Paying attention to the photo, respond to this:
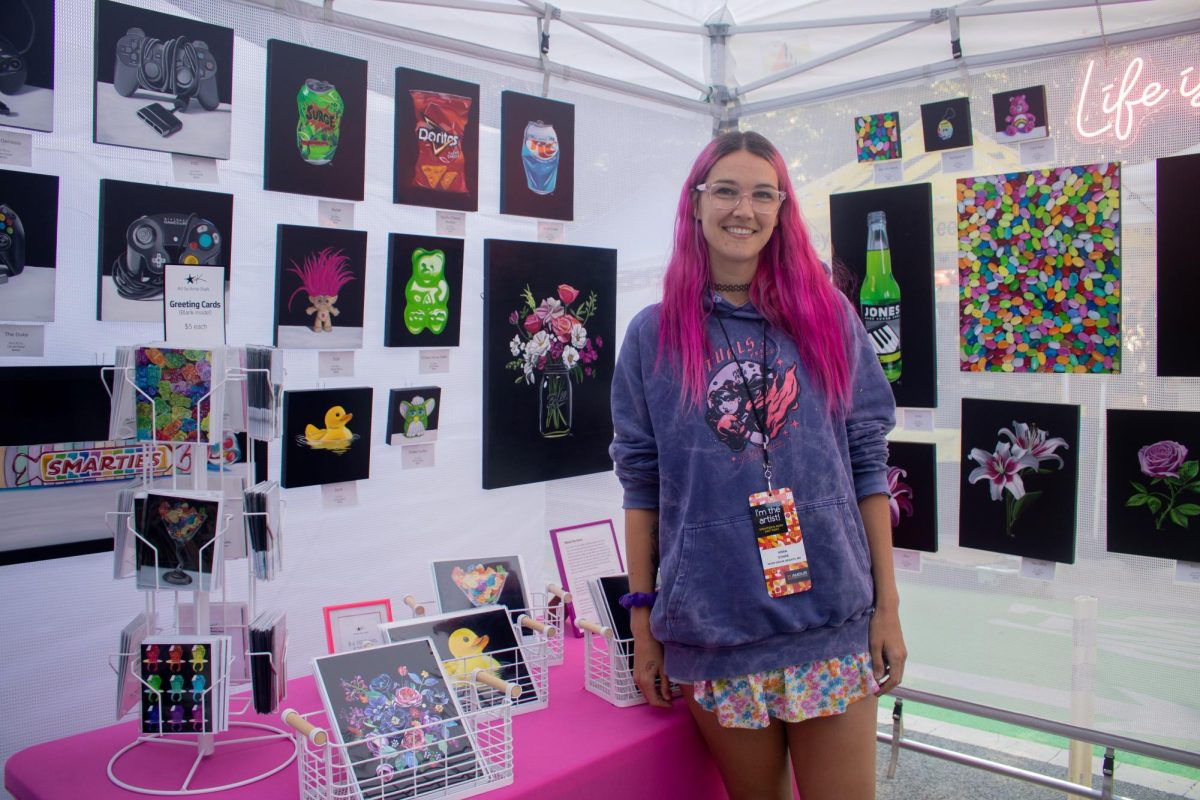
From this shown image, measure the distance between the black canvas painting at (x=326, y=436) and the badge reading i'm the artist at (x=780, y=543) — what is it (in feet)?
3.43

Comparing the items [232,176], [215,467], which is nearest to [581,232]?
[232,176]

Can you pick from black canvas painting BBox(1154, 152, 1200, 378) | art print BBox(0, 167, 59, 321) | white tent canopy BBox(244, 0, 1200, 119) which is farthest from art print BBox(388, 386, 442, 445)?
black canvas painting BBox(1154, 152, 1200, 378)

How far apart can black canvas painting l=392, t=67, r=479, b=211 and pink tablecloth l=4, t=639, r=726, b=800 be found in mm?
1245

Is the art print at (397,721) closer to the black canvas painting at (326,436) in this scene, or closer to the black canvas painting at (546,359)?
the black canvas painting at (326,436)

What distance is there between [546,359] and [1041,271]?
136cm

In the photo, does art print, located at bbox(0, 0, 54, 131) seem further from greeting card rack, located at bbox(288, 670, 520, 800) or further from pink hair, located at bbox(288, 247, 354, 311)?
greeting card rack, located at bbox(288, 670, 520, 800)

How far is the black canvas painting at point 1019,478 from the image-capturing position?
224cm

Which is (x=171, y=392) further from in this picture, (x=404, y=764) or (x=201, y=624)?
(x=404, y=764)

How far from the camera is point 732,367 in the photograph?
1604mm

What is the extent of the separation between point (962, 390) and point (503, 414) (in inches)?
50.9

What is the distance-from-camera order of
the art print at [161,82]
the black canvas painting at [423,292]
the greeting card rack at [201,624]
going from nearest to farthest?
the greeting card rack at [201,624]
the art print at [161,82]
the black canvas painting at [423,292]

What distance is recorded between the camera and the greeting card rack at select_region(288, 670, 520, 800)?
1.35m

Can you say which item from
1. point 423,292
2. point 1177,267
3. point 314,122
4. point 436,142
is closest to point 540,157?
point 436,142

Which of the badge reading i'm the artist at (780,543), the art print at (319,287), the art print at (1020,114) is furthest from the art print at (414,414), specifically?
the art print at (1020,114)
